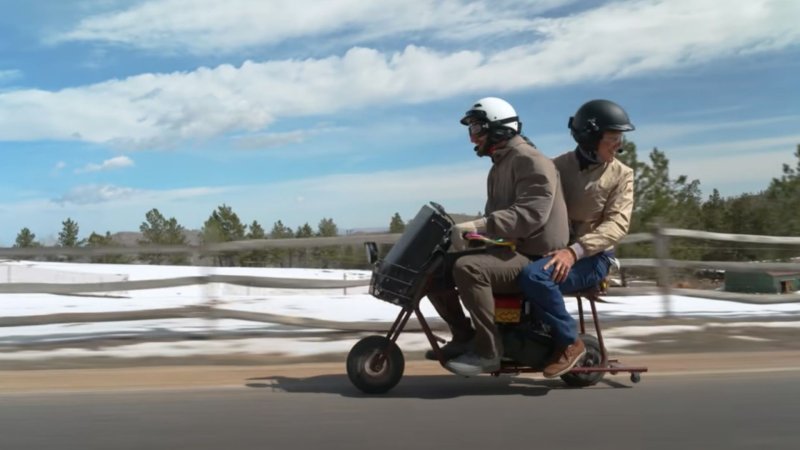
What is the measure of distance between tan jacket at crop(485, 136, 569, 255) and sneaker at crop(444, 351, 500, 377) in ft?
2.73

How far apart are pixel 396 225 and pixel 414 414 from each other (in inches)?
165

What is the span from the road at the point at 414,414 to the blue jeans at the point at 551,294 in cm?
54

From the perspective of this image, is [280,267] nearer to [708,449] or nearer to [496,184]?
[496,184]

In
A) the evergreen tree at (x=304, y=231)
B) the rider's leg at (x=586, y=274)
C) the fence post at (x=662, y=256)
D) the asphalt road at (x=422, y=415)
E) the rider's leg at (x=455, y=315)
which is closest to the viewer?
the asphalt road at (x=422, y=415)

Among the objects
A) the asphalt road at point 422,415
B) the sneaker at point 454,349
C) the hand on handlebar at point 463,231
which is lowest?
the asphalt road at point 422,415

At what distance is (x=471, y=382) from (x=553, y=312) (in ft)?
4.22

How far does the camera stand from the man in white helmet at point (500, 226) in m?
5.36

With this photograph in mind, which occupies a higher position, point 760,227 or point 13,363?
point 760,227

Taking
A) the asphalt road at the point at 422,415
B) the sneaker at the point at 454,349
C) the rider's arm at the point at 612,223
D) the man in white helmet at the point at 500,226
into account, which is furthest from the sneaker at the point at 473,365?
the rider's arm at the point at 612,223

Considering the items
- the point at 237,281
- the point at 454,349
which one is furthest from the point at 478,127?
the point at 237,281

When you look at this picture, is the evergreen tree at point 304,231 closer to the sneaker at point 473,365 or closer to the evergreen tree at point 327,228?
the evergreen tree at point 327,228

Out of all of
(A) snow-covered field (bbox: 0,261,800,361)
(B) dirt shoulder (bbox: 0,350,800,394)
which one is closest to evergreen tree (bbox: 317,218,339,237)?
(A) snow-covered field (bbox: 0,261,800,361)

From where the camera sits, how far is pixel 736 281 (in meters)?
10.9

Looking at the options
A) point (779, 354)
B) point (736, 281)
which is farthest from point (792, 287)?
point (779, 354)
